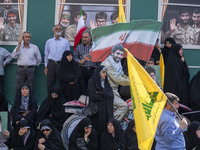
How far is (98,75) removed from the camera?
929 cm

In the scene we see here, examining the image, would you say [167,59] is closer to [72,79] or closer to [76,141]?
[72,79]

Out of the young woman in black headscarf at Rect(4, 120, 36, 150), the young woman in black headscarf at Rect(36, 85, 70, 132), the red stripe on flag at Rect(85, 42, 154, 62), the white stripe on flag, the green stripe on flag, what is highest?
the green stripe on flag

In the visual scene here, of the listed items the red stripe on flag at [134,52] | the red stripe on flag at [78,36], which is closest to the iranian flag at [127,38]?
the red stripe on flag at [134,52]

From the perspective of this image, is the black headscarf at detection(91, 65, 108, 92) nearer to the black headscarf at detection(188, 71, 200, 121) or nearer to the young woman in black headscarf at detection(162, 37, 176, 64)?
the black headscarf at detection(188, 71, 200, 121)

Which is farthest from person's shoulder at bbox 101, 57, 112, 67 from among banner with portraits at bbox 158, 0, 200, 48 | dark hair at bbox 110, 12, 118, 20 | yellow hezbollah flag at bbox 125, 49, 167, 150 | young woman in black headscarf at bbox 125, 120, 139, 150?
yellow hezbollah flag at bbox 125, 49, 167, 150

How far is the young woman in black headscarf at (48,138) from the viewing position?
29.5 ft

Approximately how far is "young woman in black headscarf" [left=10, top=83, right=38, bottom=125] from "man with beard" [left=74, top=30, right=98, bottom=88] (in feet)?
4.56

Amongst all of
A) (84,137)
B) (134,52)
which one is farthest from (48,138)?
(134,52)

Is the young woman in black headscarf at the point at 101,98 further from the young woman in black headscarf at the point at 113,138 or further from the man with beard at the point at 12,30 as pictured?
the man with beard at the point at 12,30

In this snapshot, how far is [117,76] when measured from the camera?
942cm

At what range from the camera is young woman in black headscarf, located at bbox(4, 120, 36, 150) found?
30.0ft

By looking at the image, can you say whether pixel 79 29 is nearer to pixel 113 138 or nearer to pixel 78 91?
pixel 78 91

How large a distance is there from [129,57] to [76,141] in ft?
10.1

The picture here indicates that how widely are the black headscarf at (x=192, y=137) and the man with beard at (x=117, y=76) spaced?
1251 mm
